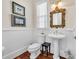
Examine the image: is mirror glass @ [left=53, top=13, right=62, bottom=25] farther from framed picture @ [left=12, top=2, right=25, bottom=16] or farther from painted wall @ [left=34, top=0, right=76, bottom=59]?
framed picture @ [left=12, top=2, right=25, bottom=16]

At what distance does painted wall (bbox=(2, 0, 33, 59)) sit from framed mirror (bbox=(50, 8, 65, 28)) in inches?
47.2

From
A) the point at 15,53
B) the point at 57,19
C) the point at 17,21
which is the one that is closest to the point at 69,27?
the point at 57,19

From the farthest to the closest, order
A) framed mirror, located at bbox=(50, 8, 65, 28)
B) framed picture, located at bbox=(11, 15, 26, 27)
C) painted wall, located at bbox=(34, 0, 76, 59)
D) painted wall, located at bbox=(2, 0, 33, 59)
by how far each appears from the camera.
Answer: framed mirror, located at bbox=(50, 8, 65, 28) < framed picture, located at bbox=(11, 15, 26, 27) < painted wall, located at bbox=(34, 0, 76, 59) < painted wall, located at bbox=(2, 0, 33, 59)

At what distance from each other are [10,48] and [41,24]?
5.91 feet

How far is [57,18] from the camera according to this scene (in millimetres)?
3215

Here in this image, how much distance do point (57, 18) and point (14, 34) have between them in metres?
1.77

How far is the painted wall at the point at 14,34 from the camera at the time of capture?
248cm

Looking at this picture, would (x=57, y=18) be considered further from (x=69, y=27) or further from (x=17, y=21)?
(x=17, y=21)

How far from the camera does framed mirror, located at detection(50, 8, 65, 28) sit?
3018 mm

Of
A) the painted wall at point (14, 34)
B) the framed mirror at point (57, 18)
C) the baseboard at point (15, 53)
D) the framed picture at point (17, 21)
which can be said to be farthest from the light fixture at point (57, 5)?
the baseboard at point (15, 53)

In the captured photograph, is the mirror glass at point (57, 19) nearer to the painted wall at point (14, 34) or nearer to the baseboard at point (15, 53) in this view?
the painted wall at point (14, 34)

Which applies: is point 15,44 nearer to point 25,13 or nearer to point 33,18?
point 25,13

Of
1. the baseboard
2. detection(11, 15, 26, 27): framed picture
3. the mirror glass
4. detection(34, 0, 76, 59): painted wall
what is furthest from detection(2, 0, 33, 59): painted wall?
detection(34, 0, 76, 59): painted wall

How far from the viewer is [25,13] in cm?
366
